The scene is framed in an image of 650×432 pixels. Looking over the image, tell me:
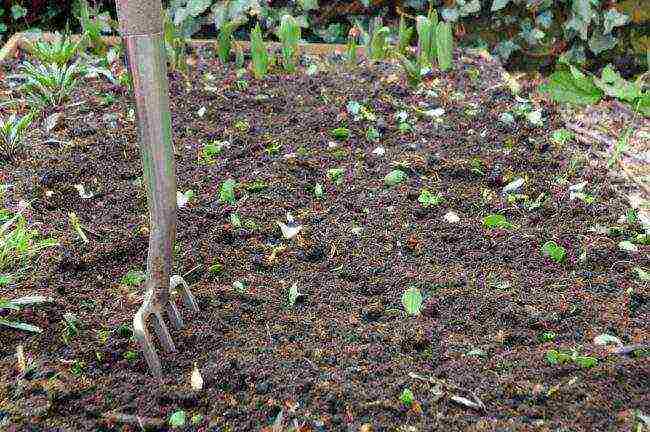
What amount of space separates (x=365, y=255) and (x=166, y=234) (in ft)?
2.40

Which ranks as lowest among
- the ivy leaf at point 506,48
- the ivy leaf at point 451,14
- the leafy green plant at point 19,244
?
the leafy green plant at point 19,244

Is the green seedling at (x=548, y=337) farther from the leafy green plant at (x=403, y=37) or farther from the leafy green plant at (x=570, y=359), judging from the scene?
the leafy green plant at (x=403, y=37)

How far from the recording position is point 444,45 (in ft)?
11.5

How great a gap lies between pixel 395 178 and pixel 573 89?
4.82ft

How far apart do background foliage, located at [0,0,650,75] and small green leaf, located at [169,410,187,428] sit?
9.35 feet

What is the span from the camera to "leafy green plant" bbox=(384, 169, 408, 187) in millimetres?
2678

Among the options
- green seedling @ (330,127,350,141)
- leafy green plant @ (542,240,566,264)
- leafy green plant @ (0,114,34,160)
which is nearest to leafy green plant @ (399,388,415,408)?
leafy green plant @ (542,240,566,264)

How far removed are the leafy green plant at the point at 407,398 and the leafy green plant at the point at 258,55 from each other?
2.03 metres

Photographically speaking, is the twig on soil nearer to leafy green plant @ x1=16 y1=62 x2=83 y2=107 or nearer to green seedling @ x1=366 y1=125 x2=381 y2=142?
green seedling @ x1=366 y1=125 x2=381 y2=142

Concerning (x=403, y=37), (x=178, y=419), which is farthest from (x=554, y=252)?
(x=403, y=37)

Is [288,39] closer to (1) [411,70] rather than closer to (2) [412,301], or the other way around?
(1) [411,70]

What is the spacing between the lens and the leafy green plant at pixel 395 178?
2.68m

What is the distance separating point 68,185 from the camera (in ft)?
8.42

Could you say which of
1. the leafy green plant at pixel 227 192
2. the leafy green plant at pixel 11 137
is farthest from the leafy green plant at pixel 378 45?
the leafy green plant at pixel 11 137
